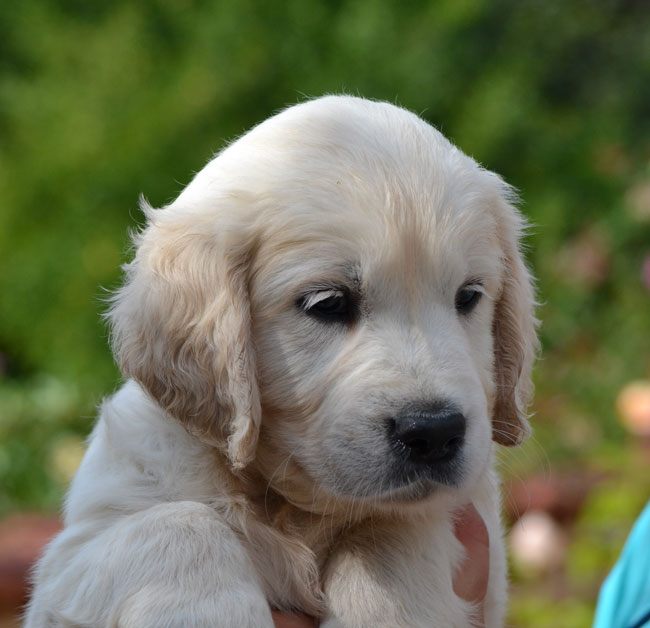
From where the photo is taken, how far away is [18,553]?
22.7 ft

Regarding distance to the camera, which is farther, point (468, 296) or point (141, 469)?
point (468, 296)

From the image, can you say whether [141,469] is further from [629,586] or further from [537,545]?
[537,545]

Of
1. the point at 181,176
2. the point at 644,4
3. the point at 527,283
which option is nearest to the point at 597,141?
the point at 644,4

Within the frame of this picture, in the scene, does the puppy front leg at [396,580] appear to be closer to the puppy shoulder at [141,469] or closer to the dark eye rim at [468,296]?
the puppy shoulder at [141,469]

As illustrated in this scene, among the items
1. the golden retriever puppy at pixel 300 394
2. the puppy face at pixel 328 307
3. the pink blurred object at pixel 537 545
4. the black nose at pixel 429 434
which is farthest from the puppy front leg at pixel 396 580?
the pink blurred object at pixel 537 545

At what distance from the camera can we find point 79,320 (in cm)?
966

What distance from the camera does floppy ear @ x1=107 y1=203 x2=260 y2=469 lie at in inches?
124

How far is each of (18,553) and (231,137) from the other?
4.37m

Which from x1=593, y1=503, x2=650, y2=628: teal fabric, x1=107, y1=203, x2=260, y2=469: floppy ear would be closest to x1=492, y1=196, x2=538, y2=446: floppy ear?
x1=593, y1=503, x2=650, y2=628: teal fabric

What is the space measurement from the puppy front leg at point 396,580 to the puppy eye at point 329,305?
27.7 inches

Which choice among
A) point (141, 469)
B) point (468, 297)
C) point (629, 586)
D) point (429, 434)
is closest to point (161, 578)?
point (141, 469)

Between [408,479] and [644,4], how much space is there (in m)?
11.0

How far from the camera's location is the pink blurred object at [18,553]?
6.76 metres

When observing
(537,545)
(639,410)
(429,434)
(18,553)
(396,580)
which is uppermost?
(429,434)
